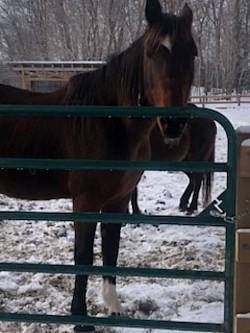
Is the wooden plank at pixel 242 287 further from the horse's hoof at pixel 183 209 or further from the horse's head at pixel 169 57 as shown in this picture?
the horse's hoof at pixel 183 209

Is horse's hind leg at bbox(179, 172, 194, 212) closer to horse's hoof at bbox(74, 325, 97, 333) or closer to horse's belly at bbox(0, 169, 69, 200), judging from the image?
horse's belly at bbox(0, 169, 69, 200)

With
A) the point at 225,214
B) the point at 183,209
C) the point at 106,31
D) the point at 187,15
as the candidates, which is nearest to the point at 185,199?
the point at 183,209

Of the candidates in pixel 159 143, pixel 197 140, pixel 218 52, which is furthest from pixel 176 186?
pixel 218 52

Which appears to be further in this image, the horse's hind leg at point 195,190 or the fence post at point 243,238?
the horse's hind leg at point 195,190

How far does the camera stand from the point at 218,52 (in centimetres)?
3178

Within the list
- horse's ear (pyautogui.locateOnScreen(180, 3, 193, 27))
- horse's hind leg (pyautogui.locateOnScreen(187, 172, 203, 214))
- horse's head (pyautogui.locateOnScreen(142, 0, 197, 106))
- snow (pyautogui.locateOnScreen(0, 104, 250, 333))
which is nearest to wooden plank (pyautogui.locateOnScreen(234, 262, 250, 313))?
horse's head (pyautogui.locateOnScreen(142, 0, 197, 106))

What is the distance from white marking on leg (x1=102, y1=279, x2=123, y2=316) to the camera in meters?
3.48

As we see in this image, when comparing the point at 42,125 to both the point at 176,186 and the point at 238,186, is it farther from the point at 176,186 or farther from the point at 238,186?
the point at 176,186

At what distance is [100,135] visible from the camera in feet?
10.4

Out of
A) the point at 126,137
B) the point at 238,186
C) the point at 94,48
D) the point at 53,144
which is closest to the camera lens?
the point at 238,186

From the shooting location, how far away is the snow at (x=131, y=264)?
353 centimetres

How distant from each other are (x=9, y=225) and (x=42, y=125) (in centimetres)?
222

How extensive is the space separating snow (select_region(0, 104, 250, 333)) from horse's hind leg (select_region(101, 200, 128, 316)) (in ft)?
0.35

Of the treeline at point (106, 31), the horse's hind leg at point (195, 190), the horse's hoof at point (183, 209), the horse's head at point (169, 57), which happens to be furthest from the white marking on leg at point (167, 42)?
the treeline at point (106, 31)
